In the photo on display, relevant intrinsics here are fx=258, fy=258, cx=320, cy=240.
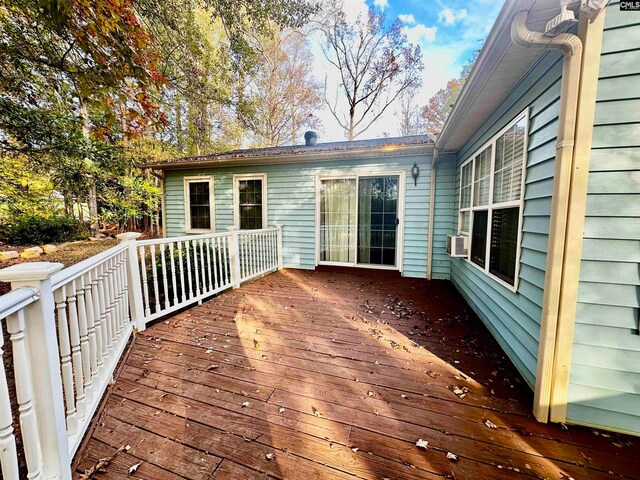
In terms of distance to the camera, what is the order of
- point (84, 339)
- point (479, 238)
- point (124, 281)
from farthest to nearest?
point (479, 238) → point (124, 281) → point (84, 339)

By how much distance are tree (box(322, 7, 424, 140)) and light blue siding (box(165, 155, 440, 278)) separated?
8.14 meters

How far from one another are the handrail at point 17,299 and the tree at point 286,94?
37.8 ft

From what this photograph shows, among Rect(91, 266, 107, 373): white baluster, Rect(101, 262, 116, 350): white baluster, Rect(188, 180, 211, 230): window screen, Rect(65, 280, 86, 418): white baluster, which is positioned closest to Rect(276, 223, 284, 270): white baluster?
Rect(188, 180, 211, 230): window screen

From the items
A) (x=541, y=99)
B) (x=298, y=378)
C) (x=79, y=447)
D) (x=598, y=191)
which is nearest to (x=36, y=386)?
(x=79, y=447)

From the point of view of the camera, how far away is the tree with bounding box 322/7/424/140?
35.6 feet

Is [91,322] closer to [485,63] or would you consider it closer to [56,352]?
[56,352]

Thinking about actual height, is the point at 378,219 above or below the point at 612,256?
above

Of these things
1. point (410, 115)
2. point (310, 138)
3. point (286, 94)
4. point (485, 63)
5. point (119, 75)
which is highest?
point (286, 94)

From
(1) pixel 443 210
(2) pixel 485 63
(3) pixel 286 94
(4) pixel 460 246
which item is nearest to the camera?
(2) pixel 485 63

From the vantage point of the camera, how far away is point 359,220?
5316 mm

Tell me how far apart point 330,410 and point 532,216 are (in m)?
2.03

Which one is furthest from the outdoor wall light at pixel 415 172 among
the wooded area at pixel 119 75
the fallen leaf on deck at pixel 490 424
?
the fallen leaf on deck at pixel 490 424

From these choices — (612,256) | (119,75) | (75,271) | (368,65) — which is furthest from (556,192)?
(368,65)

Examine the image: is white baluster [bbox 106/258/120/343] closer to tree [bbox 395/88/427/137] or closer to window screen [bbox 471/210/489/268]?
window screen [bbox 471/210/489/268]
